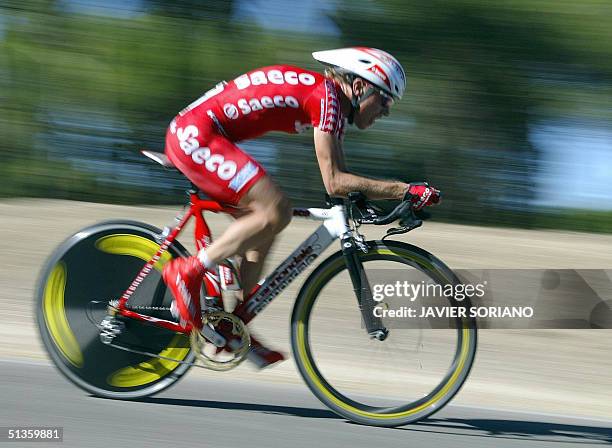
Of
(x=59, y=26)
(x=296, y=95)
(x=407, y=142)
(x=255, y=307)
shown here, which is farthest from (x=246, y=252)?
(x=59, y=26)

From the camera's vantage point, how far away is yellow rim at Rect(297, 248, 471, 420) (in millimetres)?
4688

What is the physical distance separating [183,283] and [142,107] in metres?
5.37

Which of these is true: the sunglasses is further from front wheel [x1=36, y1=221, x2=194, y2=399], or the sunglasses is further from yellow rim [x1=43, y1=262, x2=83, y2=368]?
yellow rim [x1=43, y1=262, x2=83, y2=368]

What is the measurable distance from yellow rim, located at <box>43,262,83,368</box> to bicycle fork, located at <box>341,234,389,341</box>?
1.45 metres

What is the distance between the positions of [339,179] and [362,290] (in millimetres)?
625

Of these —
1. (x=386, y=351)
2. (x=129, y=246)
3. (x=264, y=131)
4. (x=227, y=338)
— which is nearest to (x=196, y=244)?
(x=129, y=246)

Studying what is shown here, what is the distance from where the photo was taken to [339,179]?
176 inches

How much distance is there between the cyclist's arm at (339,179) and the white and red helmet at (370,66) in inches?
13.1

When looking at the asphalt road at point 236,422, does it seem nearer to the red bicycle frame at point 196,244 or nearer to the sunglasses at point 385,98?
the red bicycle frame at point 196,244

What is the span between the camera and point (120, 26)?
9773 mm

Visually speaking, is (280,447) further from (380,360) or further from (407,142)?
(407,142)

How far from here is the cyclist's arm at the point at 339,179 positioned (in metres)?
4.43

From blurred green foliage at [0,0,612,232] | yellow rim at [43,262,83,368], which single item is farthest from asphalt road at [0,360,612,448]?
blurred green foliage at [0,0,612,232]

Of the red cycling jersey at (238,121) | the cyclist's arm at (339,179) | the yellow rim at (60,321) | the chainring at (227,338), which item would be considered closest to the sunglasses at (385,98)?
the red cycling jersey at (238,121)
